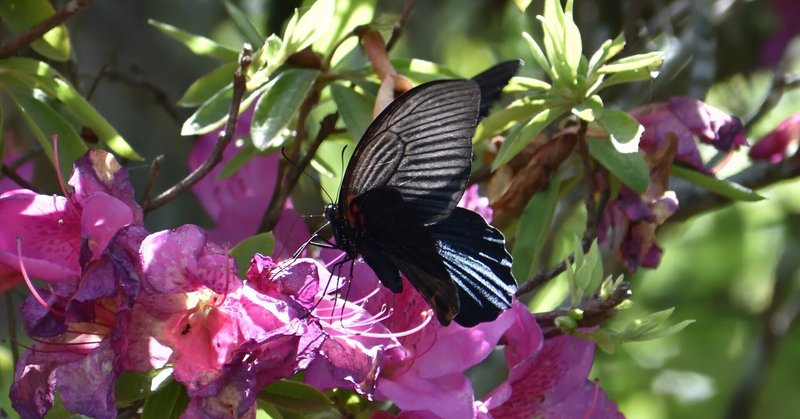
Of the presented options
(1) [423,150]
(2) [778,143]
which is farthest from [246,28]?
(2) [778,143]

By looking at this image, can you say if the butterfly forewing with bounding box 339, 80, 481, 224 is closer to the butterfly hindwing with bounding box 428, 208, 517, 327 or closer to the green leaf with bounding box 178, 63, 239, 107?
the butterfly hindwing with bounding box 428, 208, 517, 327

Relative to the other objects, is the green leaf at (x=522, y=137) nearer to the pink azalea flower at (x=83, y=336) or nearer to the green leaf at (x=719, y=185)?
the green leaf at (x=719, y=185)

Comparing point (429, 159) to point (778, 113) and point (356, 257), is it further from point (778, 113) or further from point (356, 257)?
point (778, 113)

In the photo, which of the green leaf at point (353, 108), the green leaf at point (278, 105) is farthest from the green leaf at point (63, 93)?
the green leaf at point (353, 108)

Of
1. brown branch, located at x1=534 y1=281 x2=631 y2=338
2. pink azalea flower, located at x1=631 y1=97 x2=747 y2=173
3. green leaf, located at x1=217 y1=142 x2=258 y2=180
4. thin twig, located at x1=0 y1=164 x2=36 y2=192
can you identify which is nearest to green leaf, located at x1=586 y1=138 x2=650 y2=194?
pink azalea flower, located at x1=631 y1=97 x2=747 y2=173

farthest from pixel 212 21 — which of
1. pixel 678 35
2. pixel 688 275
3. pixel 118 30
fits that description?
pixel 688 275

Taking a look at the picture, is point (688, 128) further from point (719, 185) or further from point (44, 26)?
point (44, 26)
